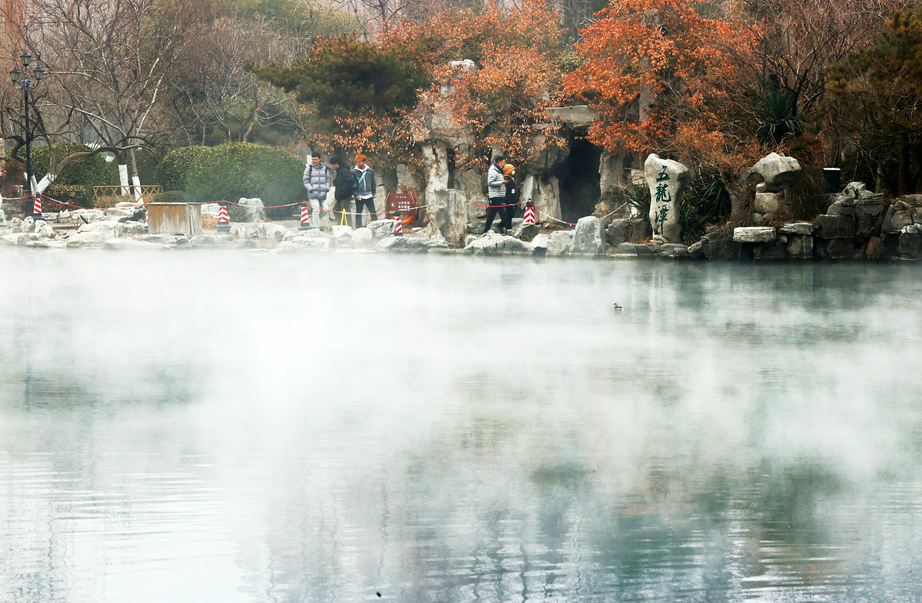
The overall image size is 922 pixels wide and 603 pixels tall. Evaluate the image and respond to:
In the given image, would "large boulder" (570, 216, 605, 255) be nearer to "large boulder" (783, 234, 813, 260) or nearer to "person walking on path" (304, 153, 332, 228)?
"large boulder" (783, 234, 813, 260)

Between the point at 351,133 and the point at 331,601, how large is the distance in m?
25.8

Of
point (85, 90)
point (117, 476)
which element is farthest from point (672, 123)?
point (85, 90)

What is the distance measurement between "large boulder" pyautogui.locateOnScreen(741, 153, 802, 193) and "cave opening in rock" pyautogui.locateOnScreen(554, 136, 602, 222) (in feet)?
30.2

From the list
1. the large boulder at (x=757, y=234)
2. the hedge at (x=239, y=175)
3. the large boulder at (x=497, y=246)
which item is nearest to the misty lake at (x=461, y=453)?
the large boulder at (x=757, y=234)

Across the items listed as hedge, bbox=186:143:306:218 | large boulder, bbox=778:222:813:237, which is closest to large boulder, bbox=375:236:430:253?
large boulder, bbox=778:222:813:237

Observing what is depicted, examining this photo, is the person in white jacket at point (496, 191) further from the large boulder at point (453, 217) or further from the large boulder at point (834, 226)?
the large boulder at point (834, 226)

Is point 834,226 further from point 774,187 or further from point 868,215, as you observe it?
point 774,187

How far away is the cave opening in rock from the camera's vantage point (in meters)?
28.7

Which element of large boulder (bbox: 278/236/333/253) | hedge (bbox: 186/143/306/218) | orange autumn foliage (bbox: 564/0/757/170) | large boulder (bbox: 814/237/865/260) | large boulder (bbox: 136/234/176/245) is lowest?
large boulder (bbox: 814/237/865/260)

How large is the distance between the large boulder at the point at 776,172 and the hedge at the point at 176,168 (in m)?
19.9

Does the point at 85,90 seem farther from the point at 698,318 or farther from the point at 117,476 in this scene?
the point at 117,476

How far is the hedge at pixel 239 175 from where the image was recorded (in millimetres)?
33281

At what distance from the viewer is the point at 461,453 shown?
609cm

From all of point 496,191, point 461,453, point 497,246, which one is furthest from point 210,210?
point 461,453
